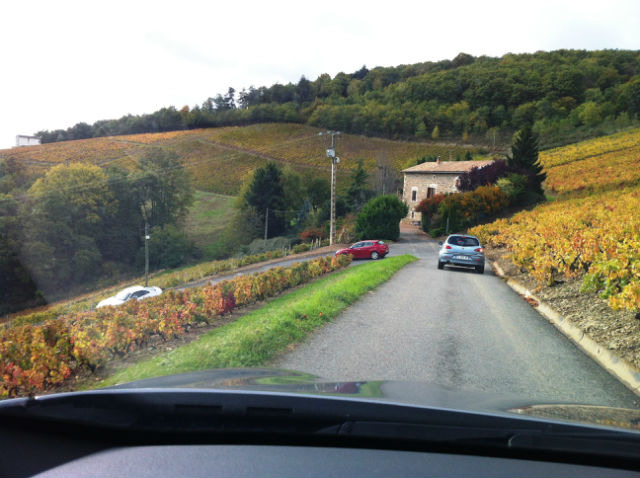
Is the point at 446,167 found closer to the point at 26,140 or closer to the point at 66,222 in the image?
the point at 66,222

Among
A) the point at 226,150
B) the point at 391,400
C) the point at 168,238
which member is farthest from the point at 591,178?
the point at 391,400

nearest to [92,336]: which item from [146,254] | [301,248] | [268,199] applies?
[146,254]

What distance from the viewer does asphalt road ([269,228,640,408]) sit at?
5.39 metres

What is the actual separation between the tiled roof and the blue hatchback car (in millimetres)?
35785

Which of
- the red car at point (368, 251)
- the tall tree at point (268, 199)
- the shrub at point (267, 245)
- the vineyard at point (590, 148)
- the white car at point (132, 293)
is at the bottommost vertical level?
the red car at point (368, 251)

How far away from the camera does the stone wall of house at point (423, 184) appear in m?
54.2

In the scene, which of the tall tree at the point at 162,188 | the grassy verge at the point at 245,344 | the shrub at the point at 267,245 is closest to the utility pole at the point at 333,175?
the shrub at the point at 267,245

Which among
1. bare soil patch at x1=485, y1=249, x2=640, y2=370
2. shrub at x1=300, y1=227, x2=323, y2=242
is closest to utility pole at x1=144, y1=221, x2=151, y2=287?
shrub at x1=300, y1=227, x2=323, y2=242

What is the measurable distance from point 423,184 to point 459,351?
52400 millimetres

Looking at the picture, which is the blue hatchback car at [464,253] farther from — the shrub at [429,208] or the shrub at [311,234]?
the shrub at [429,208]

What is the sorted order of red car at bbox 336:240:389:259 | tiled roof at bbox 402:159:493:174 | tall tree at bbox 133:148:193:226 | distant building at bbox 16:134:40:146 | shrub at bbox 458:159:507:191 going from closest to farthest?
distant building at bbox 16:134:40:146, tall tree at bbox 133:148:193:226, red car at bbox 336:240:389:259, shrub at bbox 458:159:507:191, tiled roof at bbox 402:159:493:174

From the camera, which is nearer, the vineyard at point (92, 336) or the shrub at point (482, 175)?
the vineyard at point (92, 336)

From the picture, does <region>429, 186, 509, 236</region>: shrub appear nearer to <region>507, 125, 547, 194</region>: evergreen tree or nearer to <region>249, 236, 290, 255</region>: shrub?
<region>507, 125, 547, 194</region>: evergreen tree

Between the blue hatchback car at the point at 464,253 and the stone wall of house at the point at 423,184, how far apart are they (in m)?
34.8
